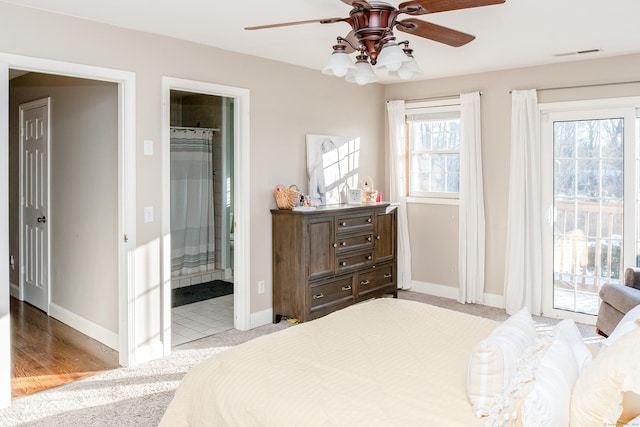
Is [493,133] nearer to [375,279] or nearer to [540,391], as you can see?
[375,279]

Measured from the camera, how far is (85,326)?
14.6 feet

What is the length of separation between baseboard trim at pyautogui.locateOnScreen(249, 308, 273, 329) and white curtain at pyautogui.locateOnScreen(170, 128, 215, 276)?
6.37ft

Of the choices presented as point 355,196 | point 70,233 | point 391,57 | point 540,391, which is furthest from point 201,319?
point 540,391

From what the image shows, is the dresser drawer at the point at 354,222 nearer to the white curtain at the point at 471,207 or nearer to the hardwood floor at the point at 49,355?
the white curtain at the point at 471,207

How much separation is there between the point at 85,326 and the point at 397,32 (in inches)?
143

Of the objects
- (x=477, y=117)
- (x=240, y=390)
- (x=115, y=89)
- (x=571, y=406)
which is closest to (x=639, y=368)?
(x=571, y=406)

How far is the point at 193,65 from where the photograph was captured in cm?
409

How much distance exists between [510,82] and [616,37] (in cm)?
129

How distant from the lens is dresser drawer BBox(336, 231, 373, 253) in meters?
4.88

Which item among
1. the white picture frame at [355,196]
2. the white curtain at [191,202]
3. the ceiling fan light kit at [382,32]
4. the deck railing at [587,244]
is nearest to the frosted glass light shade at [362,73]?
the ceiling fan light kit at [382,32]

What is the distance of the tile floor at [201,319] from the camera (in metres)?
4.49

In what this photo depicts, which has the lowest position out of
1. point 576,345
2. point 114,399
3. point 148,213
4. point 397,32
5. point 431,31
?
point 114,399

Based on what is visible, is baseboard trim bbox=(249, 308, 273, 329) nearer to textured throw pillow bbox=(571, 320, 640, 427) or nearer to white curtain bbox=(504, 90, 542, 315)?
white curtain bbox=(504, 90, 542, 315)

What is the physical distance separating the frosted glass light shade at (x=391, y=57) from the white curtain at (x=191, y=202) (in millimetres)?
4372
